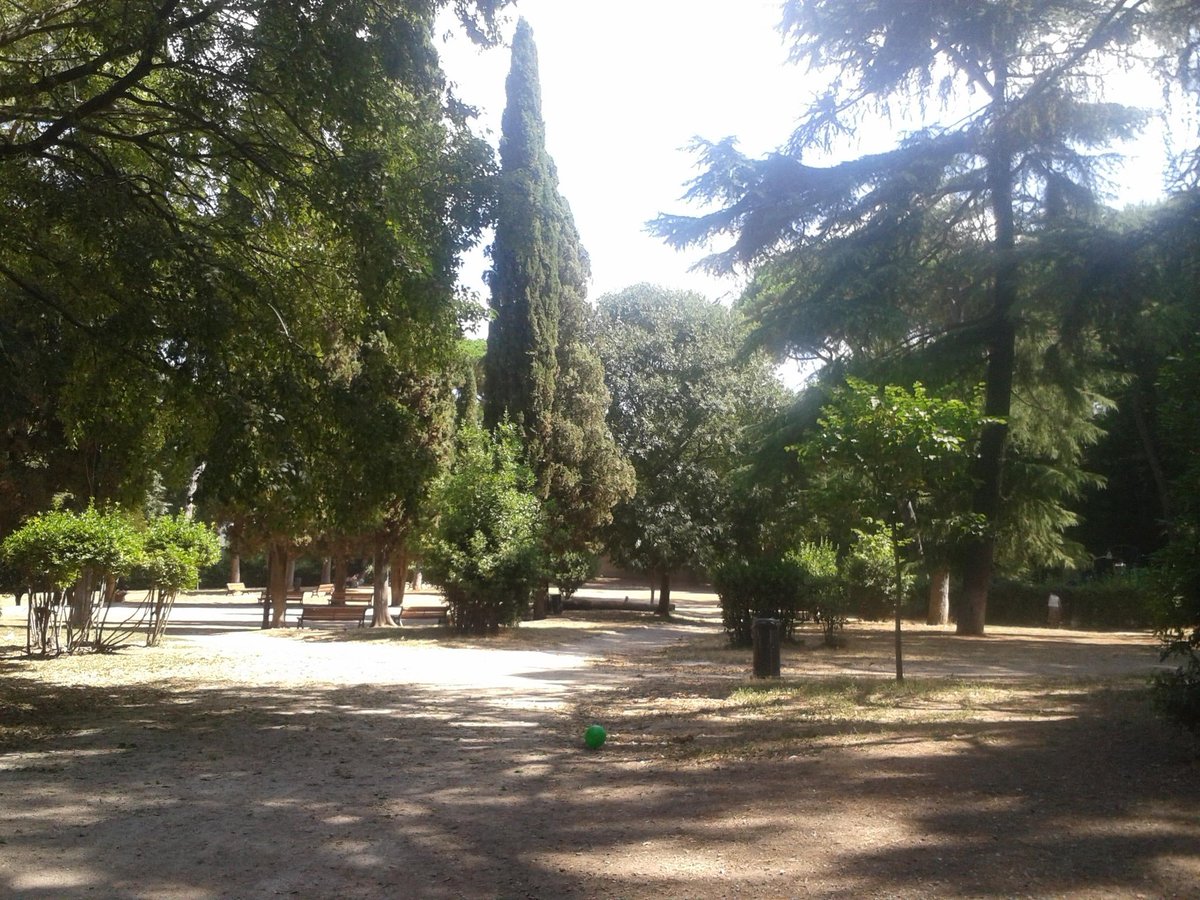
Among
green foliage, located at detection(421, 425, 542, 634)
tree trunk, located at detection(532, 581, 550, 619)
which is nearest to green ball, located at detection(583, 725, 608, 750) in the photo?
green foliage, located at detection(421, 425, 542, 634)

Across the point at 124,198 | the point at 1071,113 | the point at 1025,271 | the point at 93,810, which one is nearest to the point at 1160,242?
the point at 1025,271

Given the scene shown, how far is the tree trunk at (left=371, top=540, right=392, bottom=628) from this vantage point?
25.4 metres

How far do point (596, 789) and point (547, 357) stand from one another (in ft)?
71.9

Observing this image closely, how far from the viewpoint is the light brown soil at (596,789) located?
4844 millimetres

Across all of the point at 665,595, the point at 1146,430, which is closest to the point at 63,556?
the point at 665,595

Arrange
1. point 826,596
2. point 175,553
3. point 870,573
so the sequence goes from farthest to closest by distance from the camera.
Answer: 1. point 870,573
2. point 826,596
3. point 175,553

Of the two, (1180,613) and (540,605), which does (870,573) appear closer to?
(540,605)

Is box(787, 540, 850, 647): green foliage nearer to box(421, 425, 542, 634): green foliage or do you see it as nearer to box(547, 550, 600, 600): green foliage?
box(421, 425, 542, 634): green foliage

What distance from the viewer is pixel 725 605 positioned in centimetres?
1780

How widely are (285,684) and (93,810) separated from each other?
7.10 meters

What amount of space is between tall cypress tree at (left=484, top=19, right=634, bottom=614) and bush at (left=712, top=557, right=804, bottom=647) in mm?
8821

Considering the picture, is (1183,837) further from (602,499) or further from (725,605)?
(602,499)

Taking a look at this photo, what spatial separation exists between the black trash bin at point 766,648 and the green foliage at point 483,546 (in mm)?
8387

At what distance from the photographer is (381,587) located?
26.4 meters
